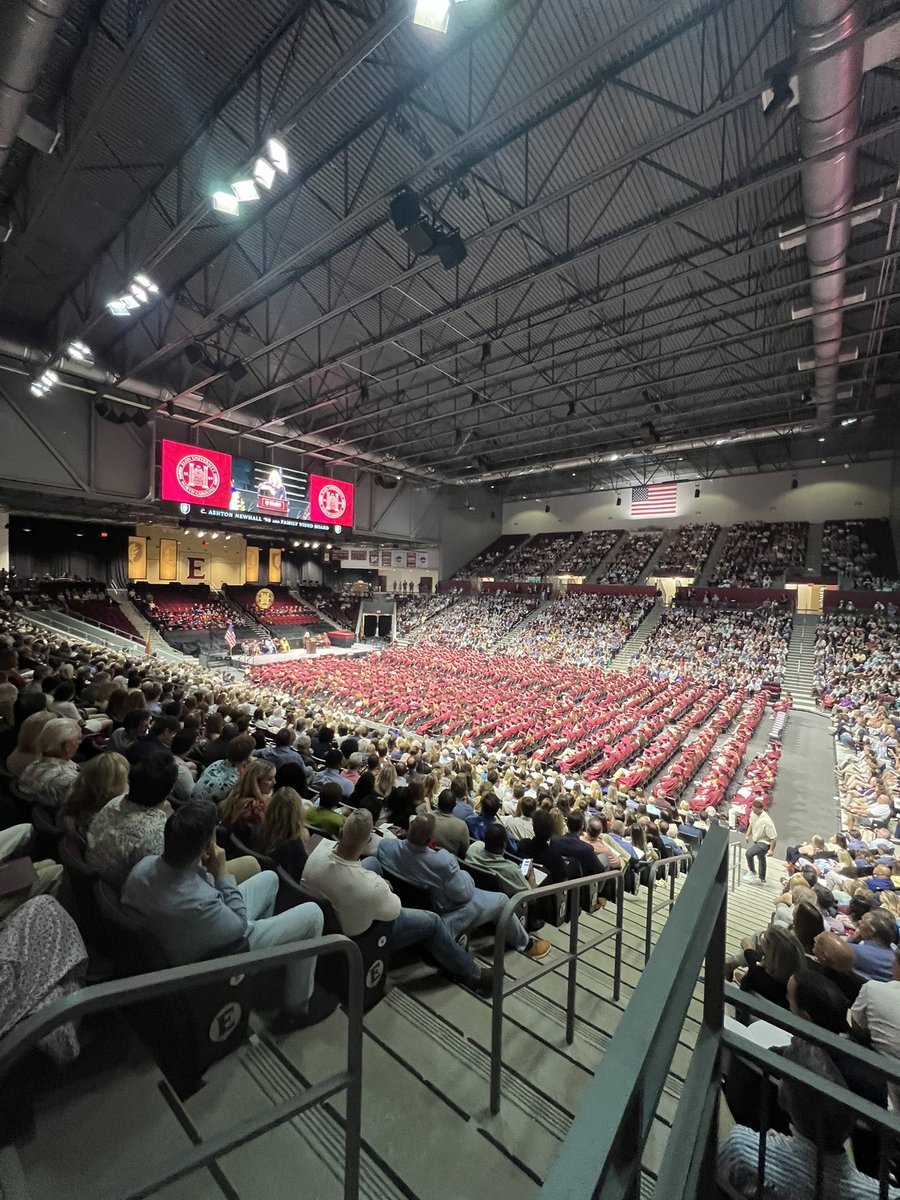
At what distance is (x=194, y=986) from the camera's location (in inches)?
46.1

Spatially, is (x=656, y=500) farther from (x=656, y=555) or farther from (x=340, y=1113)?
(x=340, y=1113)

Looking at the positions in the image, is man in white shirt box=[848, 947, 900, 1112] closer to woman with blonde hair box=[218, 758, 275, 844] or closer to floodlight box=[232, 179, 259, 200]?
woman with blonde hair box=[218, 758, 275, 844]

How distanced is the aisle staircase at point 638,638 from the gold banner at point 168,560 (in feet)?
76.5

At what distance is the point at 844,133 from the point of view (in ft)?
20.3

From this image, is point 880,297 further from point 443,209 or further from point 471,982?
point 471,982

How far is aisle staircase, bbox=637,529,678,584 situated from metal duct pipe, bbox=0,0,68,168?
99.4 ft

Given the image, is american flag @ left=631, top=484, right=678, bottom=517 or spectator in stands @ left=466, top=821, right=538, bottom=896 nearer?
spectator in stands @ left=466, top=821, right=538, bottom=896

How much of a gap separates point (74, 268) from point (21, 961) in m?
13.9

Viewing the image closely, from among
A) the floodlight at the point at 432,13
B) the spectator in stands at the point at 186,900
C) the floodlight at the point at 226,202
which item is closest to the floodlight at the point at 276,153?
the floodlight at the point at 226,202

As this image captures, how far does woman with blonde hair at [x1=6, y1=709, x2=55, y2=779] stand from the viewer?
338 centimetres

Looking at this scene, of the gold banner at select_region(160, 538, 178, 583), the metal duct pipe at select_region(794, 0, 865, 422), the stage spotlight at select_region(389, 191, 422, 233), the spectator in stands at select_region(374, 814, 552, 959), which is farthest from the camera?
the gold banner at select_region(160, 538, 178, 583)

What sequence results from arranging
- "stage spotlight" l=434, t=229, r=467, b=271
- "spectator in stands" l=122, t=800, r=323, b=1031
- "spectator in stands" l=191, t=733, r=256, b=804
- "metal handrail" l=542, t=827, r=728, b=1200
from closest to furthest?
"metal handrail" l=542, t=827, r=728, b=1200
"spectator in stands" l=122, t=800, r=323, b=1031
"spectator in stands" l=191, t=733, r=256, b=804
"stage spotlight" l=434, t=229, r=467, b=271

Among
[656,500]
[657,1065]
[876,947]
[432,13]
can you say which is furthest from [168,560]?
[657,1065]

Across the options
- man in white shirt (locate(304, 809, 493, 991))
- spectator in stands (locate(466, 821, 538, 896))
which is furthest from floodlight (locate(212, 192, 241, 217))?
spectator in stands (locate(466, 821, 538, 896))
